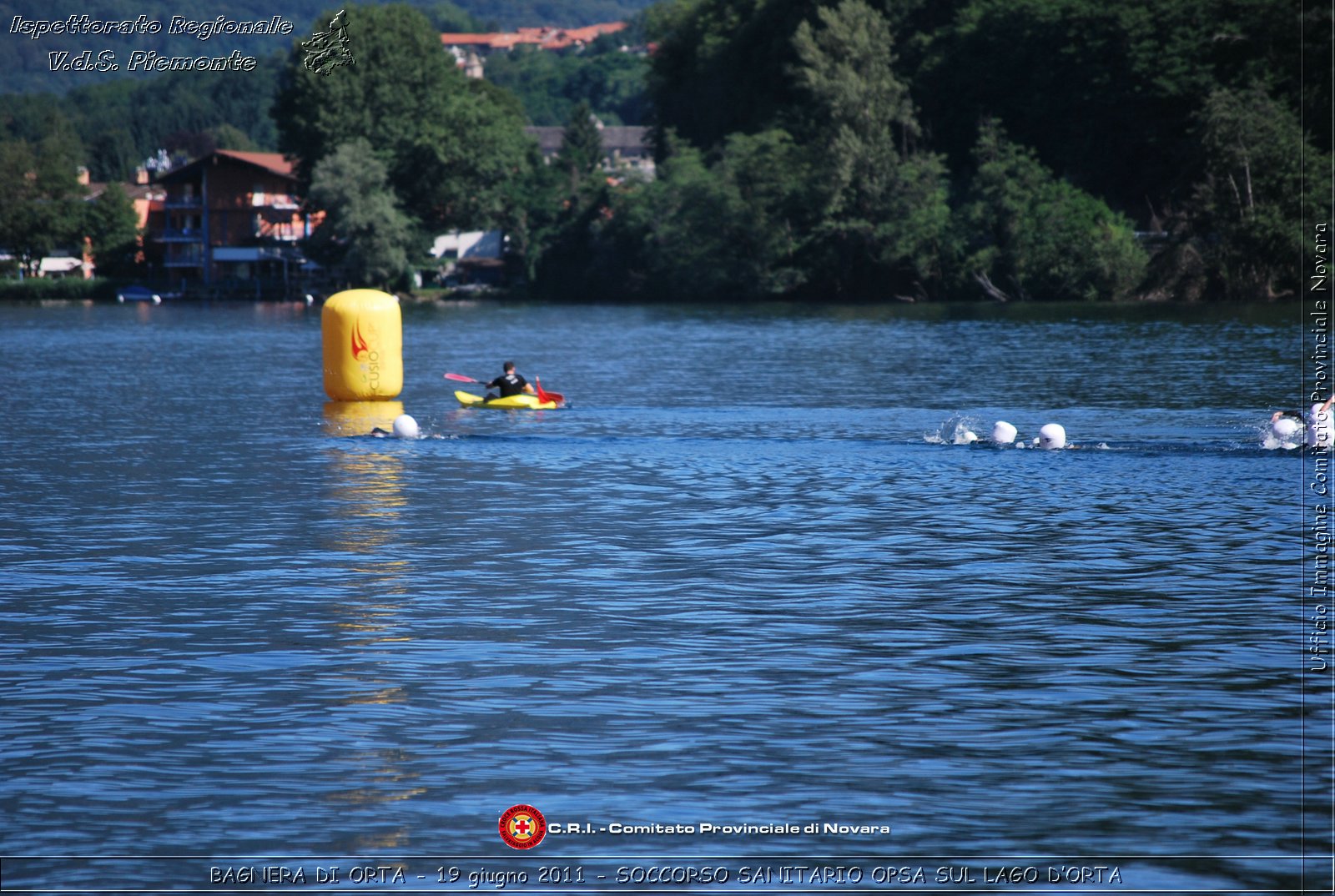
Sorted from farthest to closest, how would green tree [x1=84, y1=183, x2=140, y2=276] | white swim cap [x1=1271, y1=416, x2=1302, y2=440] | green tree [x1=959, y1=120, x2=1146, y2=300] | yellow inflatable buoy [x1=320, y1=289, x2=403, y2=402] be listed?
green tree [x1=84, y1=183, x2=140, y2=276]
green tree [x1=959, y1=120, x2=1146, y2=300]
yellow inflatable buoy [x1=320, y1=289, x2=403, y2=402]
white swim cap [x1=1271, y1=416, x2=1302, y2=440]

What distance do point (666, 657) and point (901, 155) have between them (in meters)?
91.4

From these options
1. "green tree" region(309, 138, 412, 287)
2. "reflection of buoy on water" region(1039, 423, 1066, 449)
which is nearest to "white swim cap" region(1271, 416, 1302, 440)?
"reflection of buoy on water" region(1039, 423, 1066, 449)

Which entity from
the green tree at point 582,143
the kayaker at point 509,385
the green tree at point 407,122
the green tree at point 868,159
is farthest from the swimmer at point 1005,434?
the green tree at point 582,143

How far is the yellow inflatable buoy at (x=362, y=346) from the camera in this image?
121 feet

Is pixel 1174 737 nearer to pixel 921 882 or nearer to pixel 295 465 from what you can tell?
pixel 921 882

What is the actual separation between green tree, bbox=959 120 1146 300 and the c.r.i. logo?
8353 cm

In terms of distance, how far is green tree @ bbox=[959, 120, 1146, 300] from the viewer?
88.6m

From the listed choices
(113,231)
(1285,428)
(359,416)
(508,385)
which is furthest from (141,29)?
(113,231)

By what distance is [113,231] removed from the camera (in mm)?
144500

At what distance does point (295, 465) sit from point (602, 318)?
57975mm

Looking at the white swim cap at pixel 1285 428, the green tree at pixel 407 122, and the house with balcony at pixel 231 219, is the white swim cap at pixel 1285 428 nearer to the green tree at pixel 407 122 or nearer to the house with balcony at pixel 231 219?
the green tree at pixel 407 122

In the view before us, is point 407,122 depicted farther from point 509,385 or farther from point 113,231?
point 509,385

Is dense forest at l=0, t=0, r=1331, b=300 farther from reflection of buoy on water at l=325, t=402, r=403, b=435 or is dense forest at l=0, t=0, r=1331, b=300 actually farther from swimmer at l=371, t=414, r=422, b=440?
swimmer at l=371, t=414, r=422, b=440

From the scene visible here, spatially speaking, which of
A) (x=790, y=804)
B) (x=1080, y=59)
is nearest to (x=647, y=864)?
(x=790, y=804)
